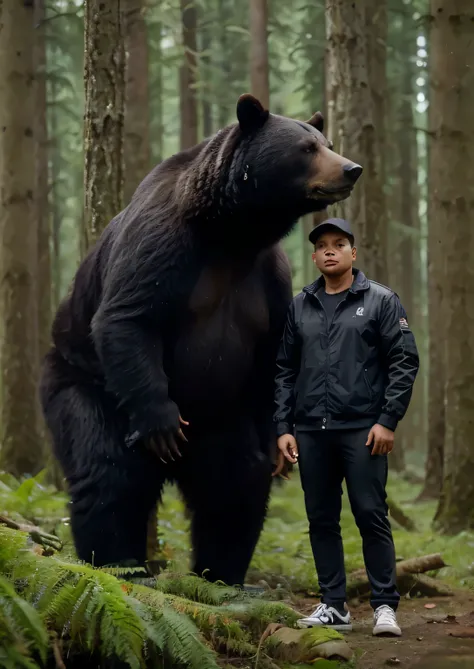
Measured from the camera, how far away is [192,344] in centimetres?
594

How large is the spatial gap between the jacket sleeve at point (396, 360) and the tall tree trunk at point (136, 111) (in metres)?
9.27

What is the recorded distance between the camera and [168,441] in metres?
5.64

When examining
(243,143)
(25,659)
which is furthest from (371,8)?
(25,659)

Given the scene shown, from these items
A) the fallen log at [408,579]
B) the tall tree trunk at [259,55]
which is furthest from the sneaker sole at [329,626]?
the tall tree trunk at [259,55]

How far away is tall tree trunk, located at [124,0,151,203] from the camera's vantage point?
14.3 meters

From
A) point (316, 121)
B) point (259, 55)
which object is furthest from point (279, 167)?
point (259, 55)

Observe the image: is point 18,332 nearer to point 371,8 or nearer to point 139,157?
point 139,157

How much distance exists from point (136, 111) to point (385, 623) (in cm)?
1093

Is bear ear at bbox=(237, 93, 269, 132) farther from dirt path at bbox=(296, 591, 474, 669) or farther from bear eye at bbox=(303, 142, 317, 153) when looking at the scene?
dirt path at bbox=(296, 591, 474, 669)

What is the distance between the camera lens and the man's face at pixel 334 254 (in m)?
5.50

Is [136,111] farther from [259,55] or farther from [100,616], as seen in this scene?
[100,616]

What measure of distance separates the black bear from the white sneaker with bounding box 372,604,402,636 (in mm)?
1300

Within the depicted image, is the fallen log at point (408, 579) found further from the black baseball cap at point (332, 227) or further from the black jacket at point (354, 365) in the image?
the black baseball cap at point (332, 227)

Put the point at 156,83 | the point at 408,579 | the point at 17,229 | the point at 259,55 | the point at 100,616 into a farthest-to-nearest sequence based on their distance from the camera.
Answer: the point at 156,83 → the point at 259,55 → the point at 17,229 → the point at 408,579 → the point at 100,616
